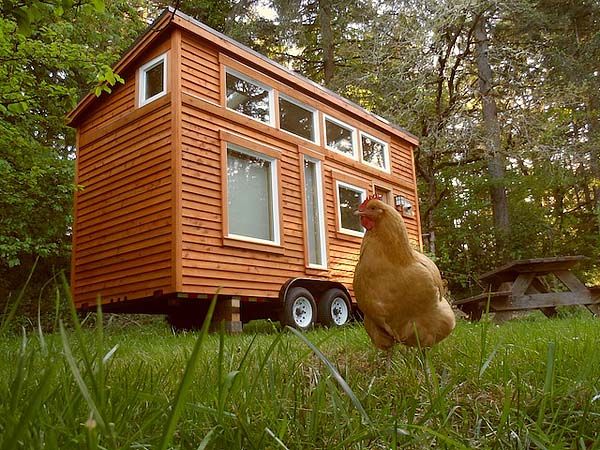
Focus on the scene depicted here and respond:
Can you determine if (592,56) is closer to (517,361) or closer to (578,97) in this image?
(578,97)

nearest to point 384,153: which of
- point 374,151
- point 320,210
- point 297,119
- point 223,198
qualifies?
point 374,151

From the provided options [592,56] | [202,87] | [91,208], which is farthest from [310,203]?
[592,56]

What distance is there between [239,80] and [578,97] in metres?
12.0

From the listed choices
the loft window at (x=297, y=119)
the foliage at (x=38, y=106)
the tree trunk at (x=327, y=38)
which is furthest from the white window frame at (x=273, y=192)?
the tree trunk at (x=327, y=38)

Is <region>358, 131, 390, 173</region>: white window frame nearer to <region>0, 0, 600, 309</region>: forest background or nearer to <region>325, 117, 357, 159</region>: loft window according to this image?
<region>325, 117, 357, 159</region>: loft window

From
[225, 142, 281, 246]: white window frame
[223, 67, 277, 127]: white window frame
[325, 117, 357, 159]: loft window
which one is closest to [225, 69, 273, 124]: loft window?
[223, 67, 277, 127]: white window frame

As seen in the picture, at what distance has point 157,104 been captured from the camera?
841 cm

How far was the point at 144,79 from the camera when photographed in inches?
356

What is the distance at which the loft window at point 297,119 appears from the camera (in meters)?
10.2

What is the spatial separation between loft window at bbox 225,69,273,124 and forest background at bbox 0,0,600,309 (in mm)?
4269

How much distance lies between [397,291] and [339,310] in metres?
7.11

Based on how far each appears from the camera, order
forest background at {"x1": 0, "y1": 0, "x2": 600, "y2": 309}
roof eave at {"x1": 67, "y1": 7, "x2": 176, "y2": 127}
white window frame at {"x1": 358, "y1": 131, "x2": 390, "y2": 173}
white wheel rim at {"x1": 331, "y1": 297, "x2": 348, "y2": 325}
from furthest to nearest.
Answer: forest background at {"x1": 0, "y1": 0, "x2": 600, "y2": 309}, white window frame at {"x1": 358, "y1": 131, "x2": 390, "y2": 173}, white wheel rim at {"x1": 331, "y1": 297, "x2": 348, "y2": 325}, roof eave at {"x1": 67, "y1": 7, "x2": 176, "y2": 127}

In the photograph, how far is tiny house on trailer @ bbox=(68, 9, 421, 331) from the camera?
7980mm

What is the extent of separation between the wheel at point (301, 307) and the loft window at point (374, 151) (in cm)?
449
